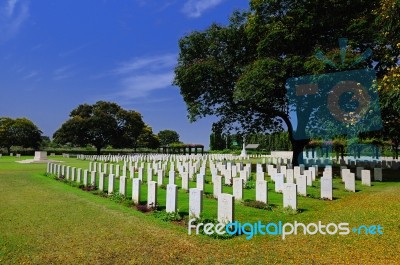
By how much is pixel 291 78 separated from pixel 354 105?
4052 mm

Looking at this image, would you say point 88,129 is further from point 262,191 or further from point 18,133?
point 262,191

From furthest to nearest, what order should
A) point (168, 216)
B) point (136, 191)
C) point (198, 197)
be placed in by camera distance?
point (136, 191) < point (168, 216) < point (198, 197)

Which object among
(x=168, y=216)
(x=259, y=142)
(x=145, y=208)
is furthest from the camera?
(x=259, y=142)

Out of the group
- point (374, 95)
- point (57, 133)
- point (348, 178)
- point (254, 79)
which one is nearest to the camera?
point (348, 178)

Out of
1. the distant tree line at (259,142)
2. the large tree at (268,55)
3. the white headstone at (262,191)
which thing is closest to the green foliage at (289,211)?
the white headstone at (262,191)

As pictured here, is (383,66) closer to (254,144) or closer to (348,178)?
(348,178)

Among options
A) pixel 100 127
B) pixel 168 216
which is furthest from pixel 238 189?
pixel 100 127

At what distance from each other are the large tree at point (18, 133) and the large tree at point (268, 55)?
4642 centimetres

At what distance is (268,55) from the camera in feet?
72.6

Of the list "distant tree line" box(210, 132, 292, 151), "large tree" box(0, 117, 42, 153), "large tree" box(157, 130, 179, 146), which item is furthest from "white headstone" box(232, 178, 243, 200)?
"large tree" box(157, 130, 179, 146)

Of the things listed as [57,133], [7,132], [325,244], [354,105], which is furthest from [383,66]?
[7,132]

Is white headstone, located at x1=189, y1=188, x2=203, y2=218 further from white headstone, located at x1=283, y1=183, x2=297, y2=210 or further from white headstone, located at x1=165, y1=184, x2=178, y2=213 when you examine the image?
white headstone, located at x1=283, y1=183, x2=297, y2=210

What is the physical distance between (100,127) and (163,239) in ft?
181

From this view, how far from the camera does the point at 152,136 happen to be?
257 feet
